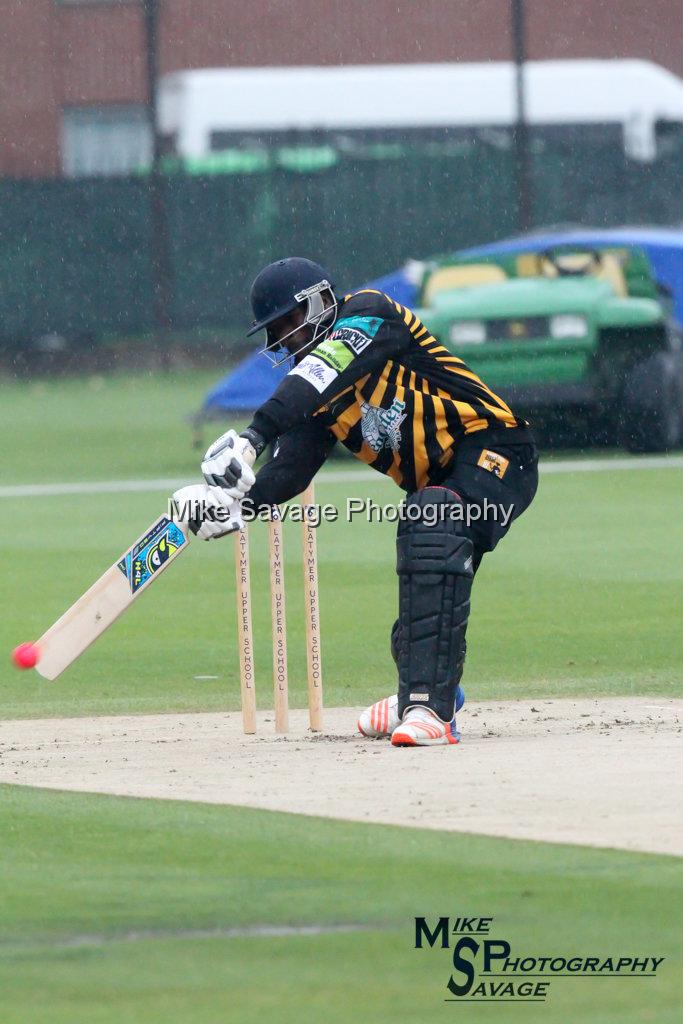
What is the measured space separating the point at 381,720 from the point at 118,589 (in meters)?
A: 0.92

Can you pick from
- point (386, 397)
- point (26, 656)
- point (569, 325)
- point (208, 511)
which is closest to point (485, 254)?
point (569, 325)

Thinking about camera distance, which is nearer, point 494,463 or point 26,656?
point 26,656

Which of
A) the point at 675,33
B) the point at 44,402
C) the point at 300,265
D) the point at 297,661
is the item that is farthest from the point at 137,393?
the point at 300,265

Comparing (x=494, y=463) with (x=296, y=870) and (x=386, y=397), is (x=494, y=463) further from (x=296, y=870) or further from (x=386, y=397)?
(x=296, y=870)

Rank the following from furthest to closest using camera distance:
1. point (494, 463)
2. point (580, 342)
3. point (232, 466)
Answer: point (580, 342), point (494, 463), point (232, 466)

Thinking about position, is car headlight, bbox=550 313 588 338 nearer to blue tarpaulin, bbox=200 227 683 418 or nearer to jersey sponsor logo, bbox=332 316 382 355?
blue tarpaulin, bbox=200 227 683 418

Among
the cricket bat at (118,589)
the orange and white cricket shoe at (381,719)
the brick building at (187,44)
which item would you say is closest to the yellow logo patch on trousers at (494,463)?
the orange and white cricket shoe at (381,719)

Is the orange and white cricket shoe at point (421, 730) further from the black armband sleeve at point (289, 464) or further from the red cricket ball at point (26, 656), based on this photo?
the red cricket ball at point (26, 656)

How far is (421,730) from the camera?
22.3ft

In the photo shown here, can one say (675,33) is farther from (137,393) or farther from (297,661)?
(297,661)

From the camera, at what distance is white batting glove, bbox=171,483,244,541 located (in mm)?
6727

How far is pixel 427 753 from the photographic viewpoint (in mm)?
6676

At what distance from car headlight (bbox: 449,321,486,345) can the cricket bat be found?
1091 centimetres

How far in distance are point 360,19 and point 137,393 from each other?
282 inches
